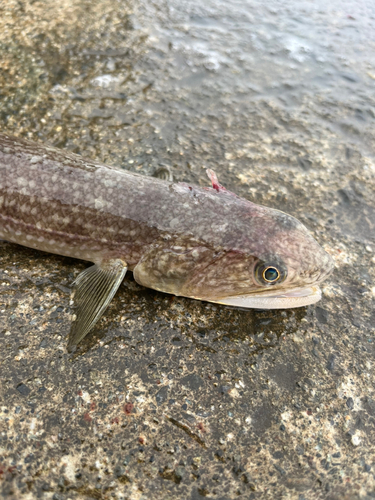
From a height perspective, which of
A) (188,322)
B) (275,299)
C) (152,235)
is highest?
(152,235)

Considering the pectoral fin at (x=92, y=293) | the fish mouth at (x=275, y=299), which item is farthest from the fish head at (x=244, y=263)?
the pectoral fin at (x=92, y=293)

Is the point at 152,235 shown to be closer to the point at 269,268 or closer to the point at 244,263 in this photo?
the point at 244,263

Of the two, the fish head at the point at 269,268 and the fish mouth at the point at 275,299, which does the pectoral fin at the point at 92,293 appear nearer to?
the fish head at the point at 269,268

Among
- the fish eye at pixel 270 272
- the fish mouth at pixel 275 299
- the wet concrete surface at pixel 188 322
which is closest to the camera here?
the wet concrete surface at pixel 188 322

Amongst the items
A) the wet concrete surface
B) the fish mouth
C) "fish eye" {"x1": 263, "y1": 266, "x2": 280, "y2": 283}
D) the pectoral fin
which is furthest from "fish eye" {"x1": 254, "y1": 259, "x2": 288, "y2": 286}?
the pectoral fin

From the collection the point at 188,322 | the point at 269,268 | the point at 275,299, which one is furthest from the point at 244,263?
the point at 188,322

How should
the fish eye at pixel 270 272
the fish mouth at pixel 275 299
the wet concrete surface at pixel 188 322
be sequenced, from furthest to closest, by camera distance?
the fish mouth at pixel 275 299 → the fish eye at pixel 270 272 → the wet concrete surface at pixel 188 322

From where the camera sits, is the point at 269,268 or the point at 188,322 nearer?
the point at 269,268

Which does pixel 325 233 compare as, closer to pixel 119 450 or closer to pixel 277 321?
pixel 277 321
